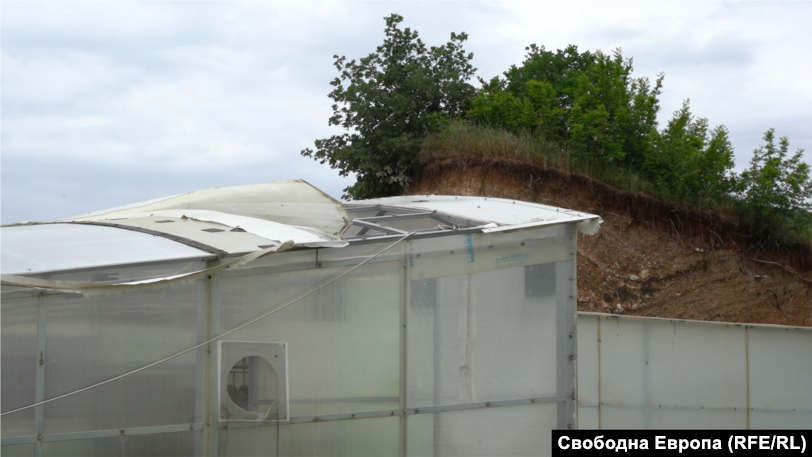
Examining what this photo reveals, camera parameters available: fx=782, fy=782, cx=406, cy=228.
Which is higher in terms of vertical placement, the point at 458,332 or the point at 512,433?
the point at 458,332

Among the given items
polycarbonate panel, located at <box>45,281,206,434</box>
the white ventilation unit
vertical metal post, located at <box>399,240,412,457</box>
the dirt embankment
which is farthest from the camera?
the dirt embankment

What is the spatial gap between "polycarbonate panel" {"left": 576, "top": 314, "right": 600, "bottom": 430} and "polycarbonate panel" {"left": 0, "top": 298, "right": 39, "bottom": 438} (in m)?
7.73

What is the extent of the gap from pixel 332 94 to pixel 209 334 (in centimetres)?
1465

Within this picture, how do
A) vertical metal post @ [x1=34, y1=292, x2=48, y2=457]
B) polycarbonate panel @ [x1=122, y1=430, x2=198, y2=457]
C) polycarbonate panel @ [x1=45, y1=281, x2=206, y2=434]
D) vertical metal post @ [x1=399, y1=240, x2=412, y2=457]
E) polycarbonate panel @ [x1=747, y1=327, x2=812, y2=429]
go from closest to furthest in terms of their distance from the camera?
vertical metal post @ [x1=34, y1=292, x2=48, y2=457]
polycarbonate panel @ [x1=45, y1=281, x2=206, y2=434]
polycarbonate panel @ [x1=122, y1=430, x2=198, y2=457]
vertical metal post @ [x1=399, y1=240, x2=412, y2=457]
polycarbonate panel @ [x1=747, y1=327, x2=812, y2=429]

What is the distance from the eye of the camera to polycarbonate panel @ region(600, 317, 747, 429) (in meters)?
11.2

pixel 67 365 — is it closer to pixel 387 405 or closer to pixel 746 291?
pixel 387 405

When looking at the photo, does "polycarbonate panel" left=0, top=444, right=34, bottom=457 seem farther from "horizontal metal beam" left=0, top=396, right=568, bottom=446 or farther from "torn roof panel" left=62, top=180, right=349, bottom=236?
"torn roof panel" left=62, top=180, right=349, bottom=236

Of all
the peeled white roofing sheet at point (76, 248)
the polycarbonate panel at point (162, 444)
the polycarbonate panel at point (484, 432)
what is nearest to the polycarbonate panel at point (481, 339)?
the polycarbonate panel at point (484, 432)

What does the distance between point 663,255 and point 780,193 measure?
3770 mm

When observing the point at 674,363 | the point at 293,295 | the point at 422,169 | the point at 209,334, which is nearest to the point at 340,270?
the point at 293,295

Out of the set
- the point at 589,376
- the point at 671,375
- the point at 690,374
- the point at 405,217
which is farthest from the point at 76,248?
the point at 690,374

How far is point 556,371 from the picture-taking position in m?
6.68

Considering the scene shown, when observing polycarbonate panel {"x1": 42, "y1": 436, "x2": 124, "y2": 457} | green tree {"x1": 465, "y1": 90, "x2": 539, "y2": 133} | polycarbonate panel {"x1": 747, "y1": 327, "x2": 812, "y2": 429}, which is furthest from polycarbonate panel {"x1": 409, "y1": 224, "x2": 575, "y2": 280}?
green tree {"x1": 465, "y1": 90, "x2": 539, "y2": 133}

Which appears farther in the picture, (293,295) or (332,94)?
(332,94)
